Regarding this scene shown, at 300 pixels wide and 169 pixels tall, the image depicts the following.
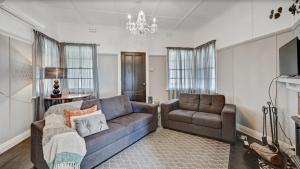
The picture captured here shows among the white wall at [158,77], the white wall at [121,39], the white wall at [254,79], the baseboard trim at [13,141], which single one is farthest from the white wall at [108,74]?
the white wall at [254,79]

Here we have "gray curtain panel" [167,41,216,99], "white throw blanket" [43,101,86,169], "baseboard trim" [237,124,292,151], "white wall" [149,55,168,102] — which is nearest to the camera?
"white throw blanket" [43,101,86,169]

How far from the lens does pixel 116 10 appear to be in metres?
3.94

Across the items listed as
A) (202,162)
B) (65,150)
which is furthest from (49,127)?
(202,162)

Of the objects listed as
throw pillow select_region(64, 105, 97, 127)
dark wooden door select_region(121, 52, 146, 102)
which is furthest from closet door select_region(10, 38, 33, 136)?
dark wooden door select_region(121, 52, 146, 102)

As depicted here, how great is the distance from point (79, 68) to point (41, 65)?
3.88ft

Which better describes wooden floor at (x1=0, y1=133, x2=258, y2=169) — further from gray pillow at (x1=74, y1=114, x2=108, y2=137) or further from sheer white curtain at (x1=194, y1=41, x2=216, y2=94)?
sheer white curtain at (x1=194, y1=41, x2=216, y2=94)

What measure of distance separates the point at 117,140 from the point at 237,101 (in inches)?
119

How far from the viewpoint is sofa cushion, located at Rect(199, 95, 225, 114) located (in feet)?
11.9

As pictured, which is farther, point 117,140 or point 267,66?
point 267,66

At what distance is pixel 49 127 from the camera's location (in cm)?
197

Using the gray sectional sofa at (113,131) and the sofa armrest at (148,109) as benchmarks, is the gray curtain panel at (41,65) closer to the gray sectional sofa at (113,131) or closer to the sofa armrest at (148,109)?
the gray sectional sofa at (113,131)

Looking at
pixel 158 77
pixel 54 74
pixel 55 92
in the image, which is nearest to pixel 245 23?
pixel 158 77

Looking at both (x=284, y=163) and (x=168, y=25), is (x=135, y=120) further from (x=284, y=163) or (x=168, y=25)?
(x=168, y=25)

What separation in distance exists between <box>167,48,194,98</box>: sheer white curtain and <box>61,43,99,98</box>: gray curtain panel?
8.27 ft
